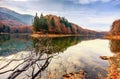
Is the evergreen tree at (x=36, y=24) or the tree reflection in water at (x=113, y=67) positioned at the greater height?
the evergreen tree at (x=36, y=24)

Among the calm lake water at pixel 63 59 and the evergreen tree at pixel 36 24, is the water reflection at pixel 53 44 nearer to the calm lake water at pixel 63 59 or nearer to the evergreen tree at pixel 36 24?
the calm lake water at pixel 63 59

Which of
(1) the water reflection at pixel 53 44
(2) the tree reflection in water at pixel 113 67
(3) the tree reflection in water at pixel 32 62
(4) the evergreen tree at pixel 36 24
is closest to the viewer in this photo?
(3) the tree reflection in water at pixel 32 62

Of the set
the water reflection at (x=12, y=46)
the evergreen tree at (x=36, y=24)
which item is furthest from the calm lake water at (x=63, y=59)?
the evergreen tree at (x=36, y=24)

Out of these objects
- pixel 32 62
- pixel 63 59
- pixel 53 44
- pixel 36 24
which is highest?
pixel 32 62

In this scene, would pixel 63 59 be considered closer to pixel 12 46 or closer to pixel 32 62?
pixel 12 46

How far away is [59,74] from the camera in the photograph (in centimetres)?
2202

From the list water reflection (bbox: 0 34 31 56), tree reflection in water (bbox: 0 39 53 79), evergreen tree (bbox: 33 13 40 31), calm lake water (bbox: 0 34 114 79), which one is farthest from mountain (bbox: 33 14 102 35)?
tree reflection in water (bbox: 0 39 53 79)

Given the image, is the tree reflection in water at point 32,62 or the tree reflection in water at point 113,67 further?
the tree reflection in water at point 113,67

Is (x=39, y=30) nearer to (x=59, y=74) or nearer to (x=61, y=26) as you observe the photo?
(x=61, y=26)

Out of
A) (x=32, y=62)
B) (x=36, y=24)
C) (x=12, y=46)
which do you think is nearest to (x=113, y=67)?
(x=32, y=62)

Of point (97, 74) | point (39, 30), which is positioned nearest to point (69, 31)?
point (39, 30)

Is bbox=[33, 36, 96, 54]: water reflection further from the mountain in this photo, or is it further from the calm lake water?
the mountain

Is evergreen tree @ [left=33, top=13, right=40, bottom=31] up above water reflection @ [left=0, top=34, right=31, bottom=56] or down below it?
above

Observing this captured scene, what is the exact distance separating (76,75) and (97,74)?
2739 millimetres
